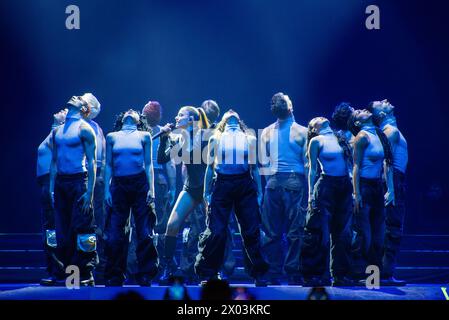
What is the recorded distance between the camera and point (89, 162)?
667 centimetres

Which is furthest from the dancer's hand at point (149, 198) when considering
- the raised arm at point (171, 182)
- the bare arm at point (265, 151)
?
the bare arm at point (265, 151)

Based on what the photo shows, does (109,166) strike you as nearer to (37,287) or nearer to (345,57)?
(37,287)

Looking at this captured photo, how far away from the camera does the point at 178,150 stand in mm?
7391

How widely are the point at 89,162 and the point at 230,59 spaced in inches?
208

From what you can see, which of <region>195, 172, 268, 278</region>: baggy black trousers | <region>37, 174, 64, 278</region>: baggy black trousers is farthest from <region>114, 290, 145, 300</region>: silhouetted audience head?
<region>37, 174, 64, 278</region>: baggy black trousers

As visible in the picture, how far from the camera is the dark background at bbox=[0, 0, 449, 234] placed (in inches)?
436

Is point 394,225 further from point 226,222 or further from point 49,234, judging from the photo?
point 49,234

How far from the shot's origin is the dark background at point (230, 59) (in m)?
11.1

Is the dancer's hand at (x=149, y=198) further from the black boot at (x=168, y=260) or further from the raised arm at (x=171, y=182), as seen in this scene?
the raised arm at (x=171, y=182)

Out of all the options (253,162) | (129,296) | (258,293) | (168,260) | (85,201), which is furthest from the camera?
(168,260)

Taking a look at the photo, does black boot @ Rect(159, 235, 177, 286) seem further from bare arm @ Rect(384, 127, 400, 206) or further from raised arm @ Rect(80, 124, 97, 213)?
bare arm @ Rect(384, 127, 400, 206)

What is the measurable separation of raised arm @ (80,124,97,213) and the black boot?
113 cm

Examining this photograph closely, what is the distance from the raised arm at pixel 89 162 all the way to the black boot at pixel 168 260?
3.70 feet

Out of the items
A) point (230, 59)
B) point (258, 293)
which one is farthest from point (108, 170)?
point (230, 59)
